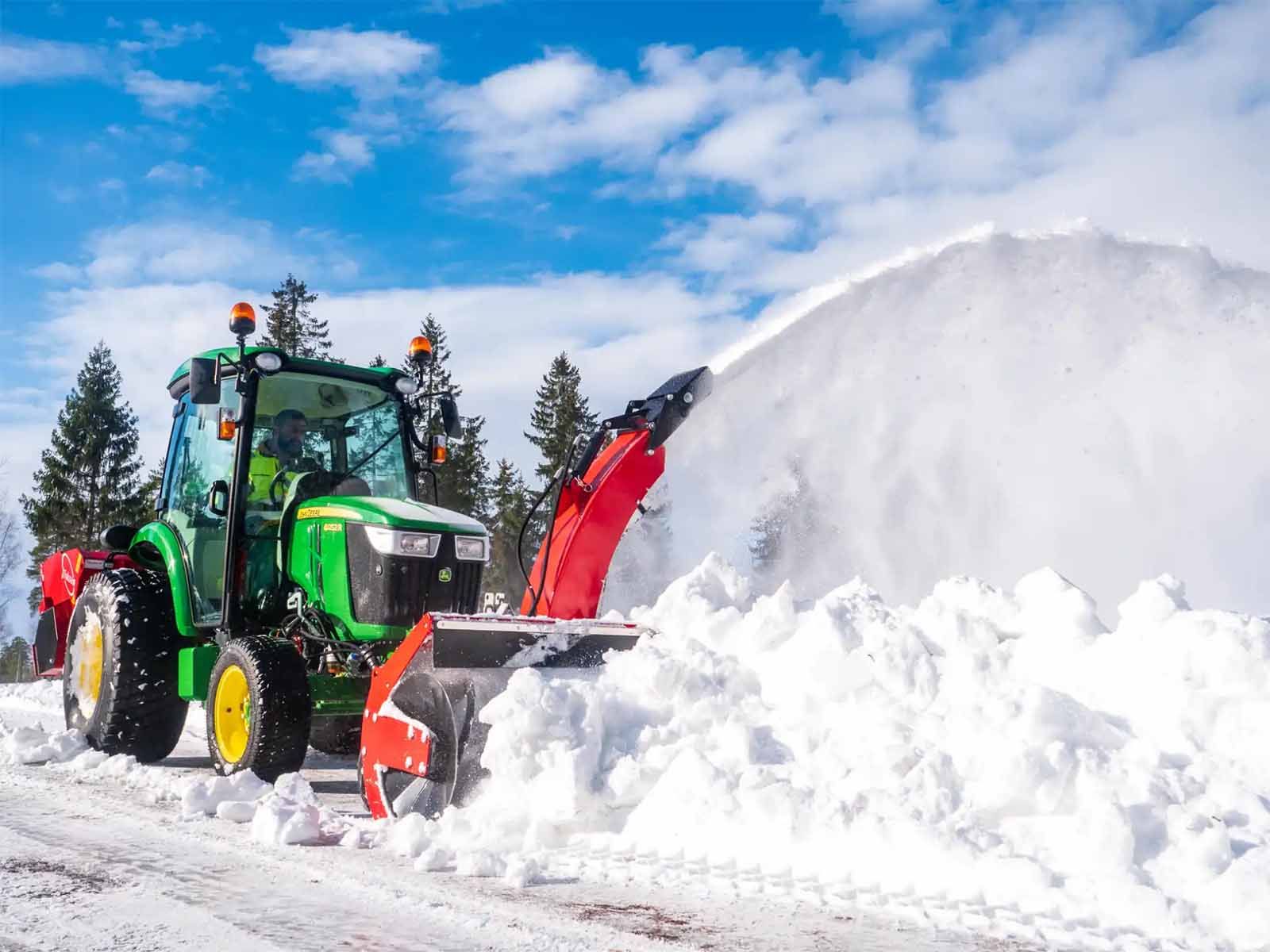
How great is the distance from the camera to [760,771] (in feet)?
12.9

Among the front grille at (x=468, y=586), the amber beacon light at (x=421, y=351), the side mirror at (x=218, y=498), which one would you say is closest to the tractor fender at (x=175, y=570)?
the side mirror at (x=218, y=498)

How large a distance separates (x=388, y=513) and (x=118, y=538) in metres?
2.85

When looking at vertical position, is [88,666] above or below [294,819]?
above

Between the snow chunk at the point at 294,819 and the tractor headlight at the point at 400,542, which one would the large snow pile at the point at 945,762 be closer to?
the snow chunk at the point at 294,819

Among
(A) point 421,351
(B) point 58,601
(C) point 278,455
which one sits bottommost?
(B) point 58,601

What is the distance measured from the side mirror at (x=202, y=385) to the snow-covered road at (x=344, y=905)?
2219mm

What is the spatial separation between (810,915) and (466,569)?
2.93 meters

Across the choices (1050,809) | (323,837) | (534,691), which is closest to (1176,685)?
(1050,809)

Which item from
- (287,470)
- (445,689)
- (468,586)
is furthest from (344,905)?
(287,470)

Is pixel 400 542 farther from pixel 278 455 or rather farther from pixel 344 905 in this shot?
pixel 344 905

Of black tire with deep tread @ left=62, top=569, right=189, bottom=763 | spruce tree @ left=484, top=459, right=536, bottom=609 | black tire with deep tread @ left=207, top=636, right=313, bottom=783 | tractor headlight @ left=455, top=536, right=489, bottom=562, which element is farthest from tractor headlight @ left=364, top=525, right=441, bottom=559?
spruce tree @ left=484, top=459, right=536, bottom=609

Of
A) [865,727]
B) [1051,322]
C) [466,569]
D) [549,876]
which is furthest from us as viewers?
[1051,322]

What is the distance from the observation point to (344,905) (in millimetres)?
3072

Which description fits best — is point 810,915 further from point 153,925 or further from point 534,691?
point 153,925
